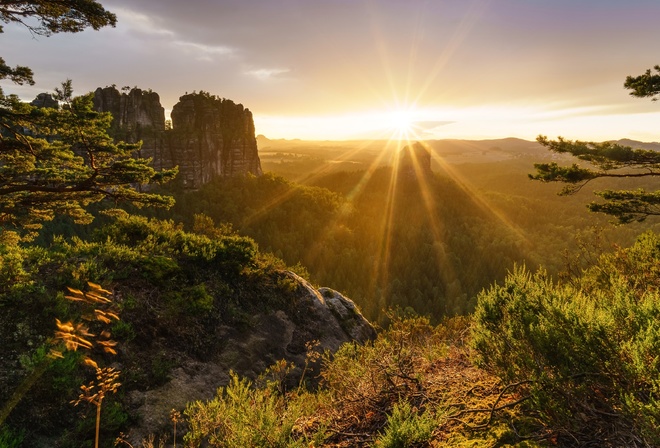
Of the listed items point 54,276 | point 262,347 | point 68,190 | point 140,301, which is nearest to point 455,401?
point 262,347

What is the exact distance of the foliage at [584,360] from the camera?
331cm

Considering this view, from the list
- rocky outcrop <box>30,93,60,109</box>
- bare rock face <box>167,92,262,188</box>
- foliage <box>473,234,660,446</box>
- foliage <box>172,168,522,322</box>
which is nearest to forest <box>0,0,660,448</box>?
foliage <box>473,234,660,446</box>

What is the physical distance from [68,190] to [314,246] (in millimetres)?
65522

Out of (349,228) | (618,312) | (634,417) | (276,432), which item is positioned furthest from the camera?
(349,228)

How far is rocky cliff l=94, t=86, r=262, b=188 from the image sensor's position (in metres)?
88.1

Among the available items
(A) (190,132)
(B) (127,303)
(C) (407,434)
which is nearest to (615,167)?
(C) (407,434)

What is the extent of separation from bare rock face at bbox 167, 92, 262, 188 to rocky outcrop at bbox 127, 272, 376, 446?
8856 centimetres

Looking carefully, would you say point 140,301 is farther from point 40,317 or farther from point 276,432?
point 276,432

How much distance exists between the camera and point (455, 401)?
4656 mm

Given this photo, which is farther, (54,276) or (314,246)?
(314,246)

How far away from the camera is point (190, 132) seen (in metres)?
98.1

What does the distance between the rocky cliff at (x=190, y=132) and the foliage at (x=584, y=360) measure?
9333 cm

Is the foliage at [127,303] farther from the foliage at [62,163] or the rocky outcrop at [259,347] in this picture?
the foliage at [62,163]

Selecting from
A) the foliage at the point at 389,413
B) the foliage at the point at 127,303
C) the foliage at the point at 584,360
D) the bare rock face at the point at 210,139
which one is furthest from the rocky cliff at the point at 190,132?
the foliage at the point at 584,360
